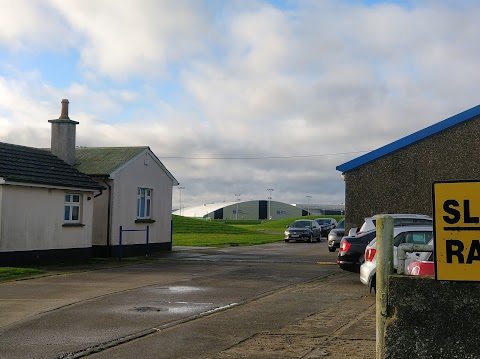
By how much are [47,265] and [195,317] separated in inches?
489

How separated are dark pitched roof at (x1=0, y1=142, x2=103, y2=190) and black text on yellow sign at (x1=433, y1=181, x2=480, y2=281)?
17.6 metres

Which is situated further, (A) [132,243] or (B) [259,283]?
(A) [132,243]

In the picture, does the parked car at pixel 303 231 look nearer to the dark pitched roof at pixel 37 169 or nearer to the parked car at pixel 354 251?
the dark pitched roof at pixel 37 169

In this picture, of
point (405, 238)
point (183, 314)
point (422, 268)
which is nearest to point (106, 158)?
point (405, 238)

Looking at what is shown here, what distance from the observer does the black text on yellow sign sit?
Result: 4816mm

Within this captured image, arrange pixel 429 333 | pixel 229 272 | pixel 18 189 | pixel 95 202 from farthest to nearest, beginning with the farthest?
1. pixel 95 202
2. pixel 18 189
3. pixel 229 272
4. pixel 429 333

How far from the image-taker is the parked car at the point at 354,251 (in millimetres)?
16328

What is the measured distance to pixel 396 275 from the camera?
5266mm

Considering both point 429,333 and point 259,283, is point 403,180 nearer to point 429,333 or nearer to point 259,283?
point 259,283

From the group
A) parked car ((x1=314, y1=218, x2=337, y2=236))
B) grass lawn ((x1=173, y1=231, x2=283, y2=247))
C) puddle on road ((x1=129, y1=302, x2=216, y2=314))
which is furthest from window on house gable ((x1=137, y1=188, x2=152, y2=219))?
parked car ((x1=314, y1=218, x2=337, y2=236))

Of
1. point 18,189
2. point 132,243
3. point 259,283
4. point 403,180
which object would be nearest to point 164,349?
point 259,283

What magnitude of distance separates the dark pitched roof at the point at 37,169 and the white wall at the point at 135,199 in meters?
1.61

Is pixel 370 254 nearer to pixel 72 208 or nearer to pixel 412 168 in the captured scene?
pixel 412 168

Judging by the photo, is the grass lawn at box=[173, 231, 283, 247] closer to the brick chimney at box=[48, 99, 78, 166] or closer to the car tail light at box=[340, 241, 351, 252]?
the brick chimney at box=[48, 99, 78, 166]
